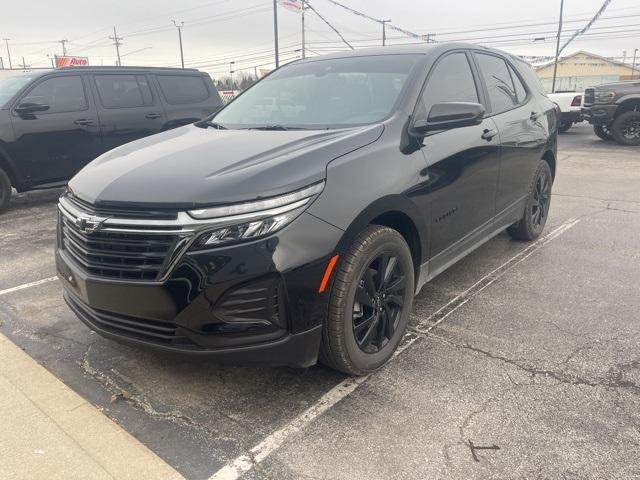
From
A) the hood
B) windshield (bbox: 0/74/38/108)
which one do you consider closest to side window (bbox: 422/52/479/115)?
the hood

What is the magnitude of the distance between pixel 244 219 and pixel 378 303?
3.26ft

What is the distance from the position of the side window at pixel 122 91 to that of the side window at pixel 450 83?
18.6 ft

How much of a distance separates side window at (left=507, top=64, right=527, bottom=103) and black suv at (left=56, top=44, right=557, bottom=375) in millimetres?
1098

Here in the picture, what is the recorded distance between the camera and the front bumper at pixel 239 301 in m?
2.31

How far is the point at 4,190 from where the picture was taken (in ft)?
23.2

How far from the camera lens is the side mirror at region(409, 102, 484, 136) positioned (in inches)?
127

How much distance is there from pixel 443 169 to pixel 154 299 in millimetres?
1964

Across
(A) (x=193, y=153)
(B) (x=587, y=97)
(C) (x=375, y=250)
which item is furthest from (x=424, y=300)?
(B) (x=587, y=97)

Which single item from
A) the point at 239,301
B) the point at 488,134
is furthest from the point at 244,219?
the point at 488,134

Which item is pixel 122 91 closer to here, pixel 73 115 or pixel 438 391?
pixel 73 115

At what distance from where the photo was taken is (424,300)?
13.1ft

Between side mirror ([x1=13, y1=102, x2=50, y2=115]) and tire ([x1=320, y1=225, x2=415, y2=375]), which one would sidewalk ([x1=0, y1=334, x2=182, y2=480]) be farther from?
side mirror ([x1=13, y1=102, x2=50, y2=115])

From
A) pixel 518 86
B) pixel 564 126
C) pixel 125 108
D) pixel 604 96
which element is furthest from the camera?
pixel 564 126

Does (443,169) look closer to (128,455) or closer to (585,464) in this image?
(585,464)
